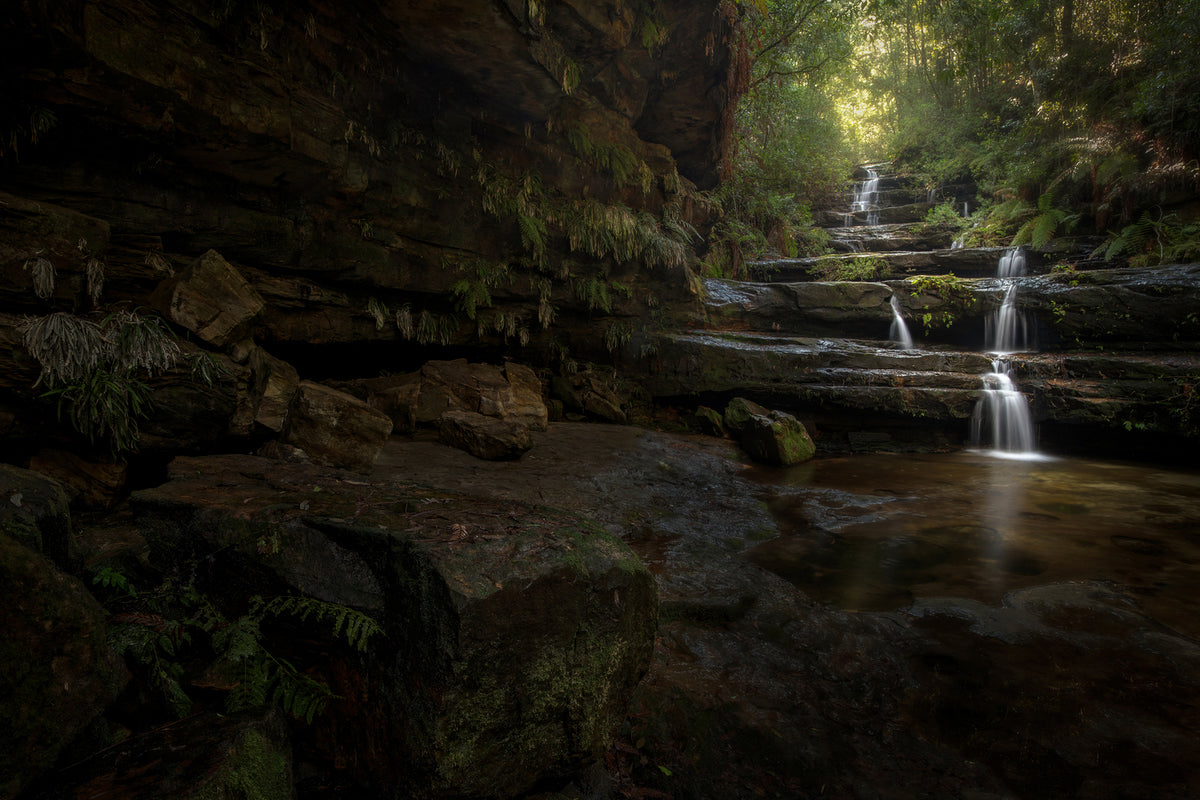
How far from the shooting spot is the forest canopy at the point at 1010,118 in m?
11.5

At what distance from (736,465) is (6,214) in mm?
8034

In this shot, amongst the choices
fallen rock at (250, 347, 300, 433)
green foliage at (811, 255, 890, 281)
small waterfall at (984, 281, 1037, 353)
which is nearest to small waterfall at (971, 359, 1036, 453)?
small waterfall at (984, 281, 1037, 353)

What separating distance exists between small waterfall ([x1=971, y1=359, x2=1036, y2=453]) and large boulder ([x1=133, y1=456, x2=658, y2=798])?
9536 millimetres

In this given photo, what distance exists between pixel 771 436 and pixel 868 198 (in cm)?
1645

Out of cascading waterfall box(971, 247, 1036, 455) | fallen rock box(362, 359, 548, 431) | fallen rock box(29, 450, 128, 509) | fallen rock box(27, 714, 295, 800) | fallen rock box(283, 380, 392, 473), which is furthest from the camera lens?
cascading waterfall box(971, 247, 1036, 455)

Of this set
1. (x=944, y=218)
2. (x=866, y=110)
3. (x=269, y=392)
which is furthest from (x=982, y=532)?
(x=866, y=110)

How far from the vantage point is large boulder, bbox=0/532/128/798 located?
1363 millimetres

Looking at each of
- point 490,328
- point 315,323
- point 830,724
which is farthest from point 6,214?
point 830,724

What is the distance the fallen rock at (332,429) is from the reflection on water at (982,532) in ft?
12.4

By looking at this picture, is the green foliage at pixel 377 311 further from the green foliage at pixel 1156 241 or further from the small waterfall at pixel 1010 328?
the green foliage at pixel 1156 241

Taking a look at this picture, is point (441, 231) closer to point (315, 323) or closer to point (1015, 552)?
point (315, 323)

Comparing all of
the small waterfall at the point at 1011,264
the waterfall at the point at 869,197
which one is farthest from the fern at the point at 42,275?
the waterfall at the point at 869,197

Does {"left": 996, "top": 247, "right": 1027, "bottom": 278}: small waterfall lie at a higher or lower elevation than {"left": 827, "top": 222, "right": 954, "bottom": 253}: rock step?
lower

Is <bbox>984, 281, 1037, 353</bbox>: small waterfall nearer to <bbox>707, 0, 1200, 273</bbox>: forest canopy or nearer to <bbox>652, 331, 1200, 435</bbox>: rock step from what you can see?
<bbox>652, 331, 1200, 435</bbox>: rock step
